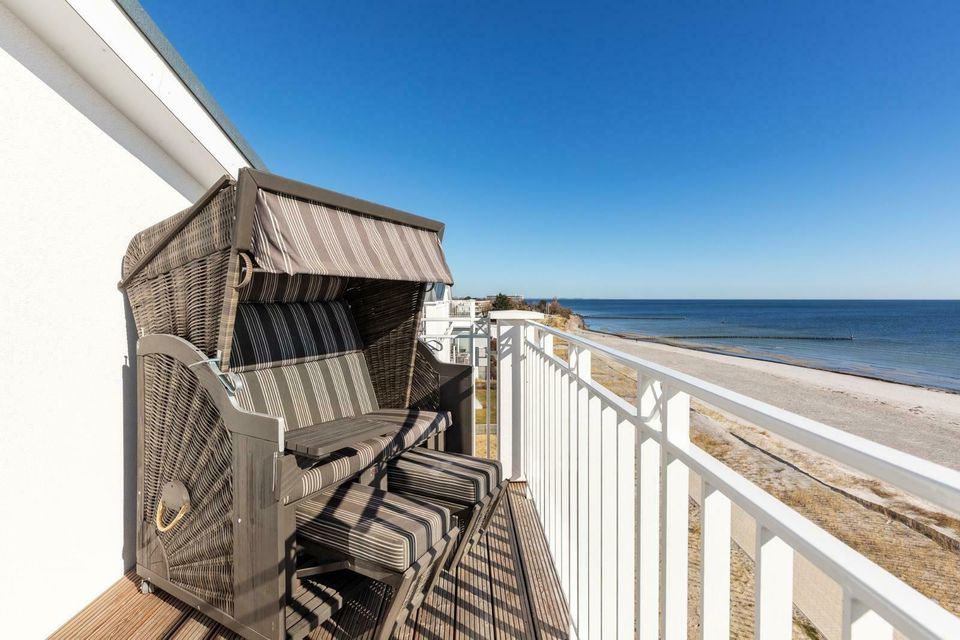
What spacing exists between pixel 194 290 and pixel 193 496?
804mm

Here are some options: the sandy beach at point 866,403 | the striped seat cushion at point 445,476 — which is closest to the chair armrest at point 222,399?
the striped seat cushion at point 445,476

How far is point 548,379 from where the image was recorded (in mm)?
2287

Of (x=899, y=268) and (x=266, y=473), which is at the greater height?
(x=899, y=268)

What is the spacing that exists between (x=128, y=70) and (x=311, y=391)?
161 cm

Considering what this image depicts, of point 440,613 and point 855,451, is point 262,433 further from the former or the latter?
point 855,451

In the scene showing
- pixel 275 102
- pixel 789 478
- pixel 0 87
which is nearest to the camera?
pixel 0 87

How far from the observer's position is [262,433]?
55.9 inches

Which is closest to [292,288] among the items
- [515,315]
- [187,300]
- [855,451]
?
[187,300]

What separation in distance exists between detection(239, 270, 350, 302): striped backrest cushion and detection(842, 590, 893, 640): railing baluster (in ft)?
6.82

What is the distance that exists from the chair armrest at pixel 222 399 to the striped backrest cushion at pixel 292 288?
1.47 feet

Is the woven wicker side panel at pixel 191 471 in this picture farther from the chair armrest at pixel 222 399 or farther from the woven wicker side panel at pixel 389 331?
the woven wicker side panel at pixel 389 331

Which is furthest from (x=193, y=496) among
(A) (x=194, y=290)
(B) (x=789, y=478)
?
(B) (x=789, y=478)

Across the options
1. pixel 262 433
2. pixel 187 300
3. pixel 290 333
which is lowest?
pixel 262 433

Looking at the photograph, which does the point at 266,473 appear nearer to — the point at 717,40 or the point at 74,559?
the point at 74,559
